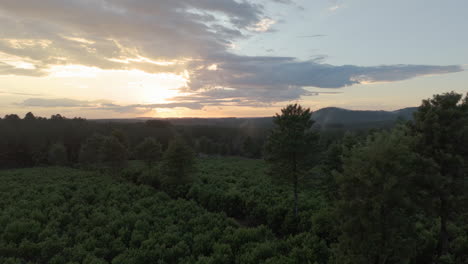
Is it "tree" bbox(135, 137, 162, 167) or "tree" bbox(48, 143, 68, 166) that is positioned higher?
"tree" bbox(135, 137, 162, 167)

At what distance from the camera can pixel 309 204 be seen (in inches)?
779

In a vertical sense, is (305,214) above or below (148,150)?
below

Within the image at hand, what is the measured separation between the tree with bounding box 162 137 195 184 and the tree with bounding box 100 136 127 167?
1376cm

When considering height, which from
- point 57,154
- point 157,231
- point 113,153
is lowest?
point 57,154

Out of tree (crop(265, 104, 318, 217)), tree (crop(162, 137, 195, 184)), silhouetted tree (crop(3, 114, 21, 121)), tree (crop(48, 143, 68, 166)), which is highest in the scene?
silhouetted tree (crop(3, 114, 21, 121))

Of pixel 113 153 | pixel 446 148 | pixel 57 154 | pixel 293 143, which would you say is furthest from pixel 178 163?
pixel 57 154

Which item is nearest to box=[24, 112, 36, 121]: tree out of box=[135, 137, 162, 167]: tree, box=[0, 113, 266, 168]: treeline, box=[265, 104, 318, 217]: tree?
box=[0, 113, 266, 168]: treeline

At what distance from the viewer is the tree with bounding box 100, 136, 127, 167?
1470 inches

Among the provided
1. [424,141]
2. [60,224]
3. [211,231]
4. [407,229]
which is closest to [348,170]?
[407,229]

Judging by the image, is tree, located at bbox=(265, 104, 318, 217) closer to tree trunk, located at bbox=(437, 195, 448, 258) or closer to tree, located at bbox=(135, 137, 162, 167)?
tree trunk, located at bbox=(437, 195, 448, 258)

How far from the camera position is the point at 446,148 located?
38.8ft

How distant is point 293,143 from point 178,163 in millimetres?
14881

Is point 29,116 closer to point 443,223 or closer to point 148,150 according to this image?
point 148,150

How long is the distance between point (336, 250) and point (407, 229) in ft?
8.70
